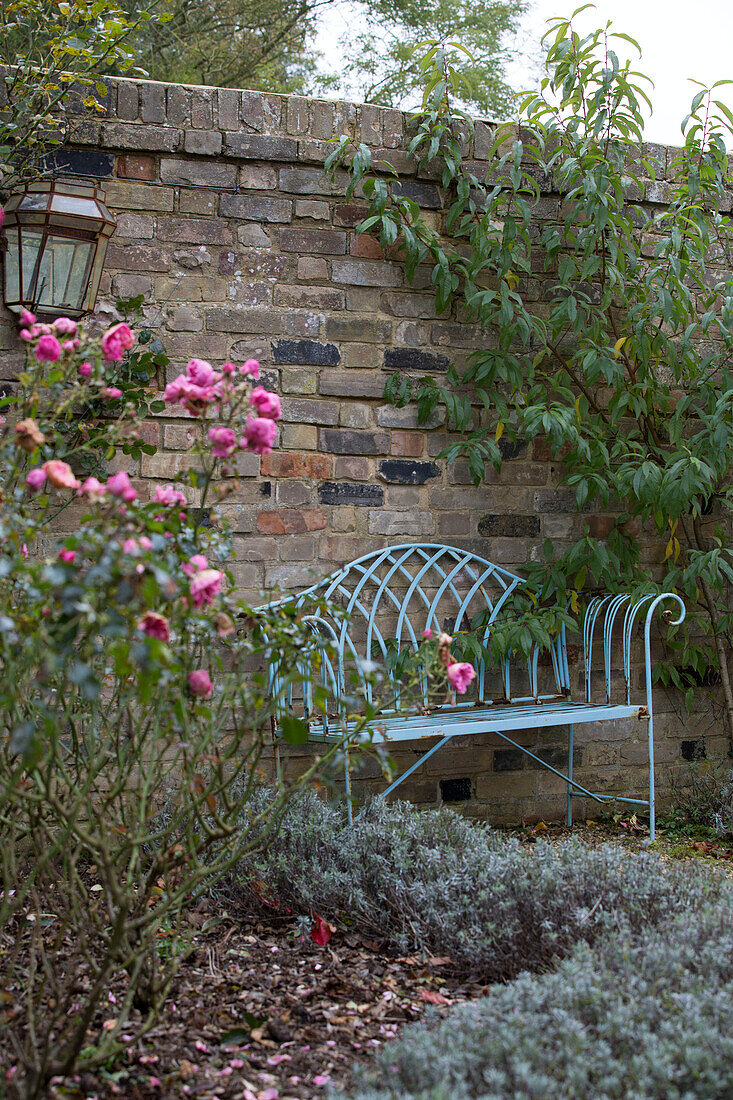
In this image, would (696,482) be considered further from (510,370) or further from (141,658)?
(141,658)

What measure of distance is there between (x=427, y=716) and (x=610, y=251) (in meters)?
1.97

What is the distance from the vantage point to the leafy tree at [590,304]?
3402 millimetres

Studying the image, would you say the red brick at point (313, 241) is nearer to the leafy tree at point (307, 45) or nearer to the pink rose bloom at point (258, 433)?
the pink rose bloom at point (258, 433)

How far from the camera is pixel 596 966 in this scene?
5.95ft

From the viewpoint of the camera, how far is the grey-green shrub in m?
1.40

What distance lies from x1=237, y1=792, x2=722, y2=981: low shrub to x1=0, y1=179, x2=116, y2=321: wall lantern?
6.02 feet

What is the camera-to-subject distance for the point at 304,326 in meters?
3.39

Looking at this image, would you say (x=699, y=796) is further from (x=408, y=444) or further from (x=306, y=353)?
(x=306, y=353)

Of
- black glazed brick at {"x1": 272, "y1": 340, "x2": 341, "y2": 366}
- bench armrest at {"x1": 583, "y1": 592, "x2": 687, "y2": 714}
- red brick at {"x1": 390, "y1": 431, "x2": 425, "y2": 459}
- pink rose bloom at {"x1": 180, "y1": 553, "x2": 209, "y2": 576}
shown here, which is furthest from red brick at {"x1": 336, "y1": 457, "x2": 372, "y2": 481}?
pink rose bloom at {"x1": 180, "y1": 553, "x2": 209, "y2": 576}

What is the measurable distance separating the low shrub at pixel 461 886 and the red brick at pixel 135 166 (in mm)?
2257

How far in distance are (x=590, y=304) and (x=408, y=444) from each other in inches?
38.7

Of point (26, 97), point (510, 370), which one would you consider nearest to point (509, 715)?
point (510, 370)

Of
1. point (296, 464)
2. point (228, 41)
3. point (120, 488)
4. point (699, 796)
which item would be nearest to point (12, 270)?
point (296, 464)

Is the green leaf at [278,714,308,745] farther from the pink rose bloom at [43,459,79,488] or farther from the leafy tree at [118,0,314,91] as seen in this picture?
the leafy tree at [118,0,314,91]
